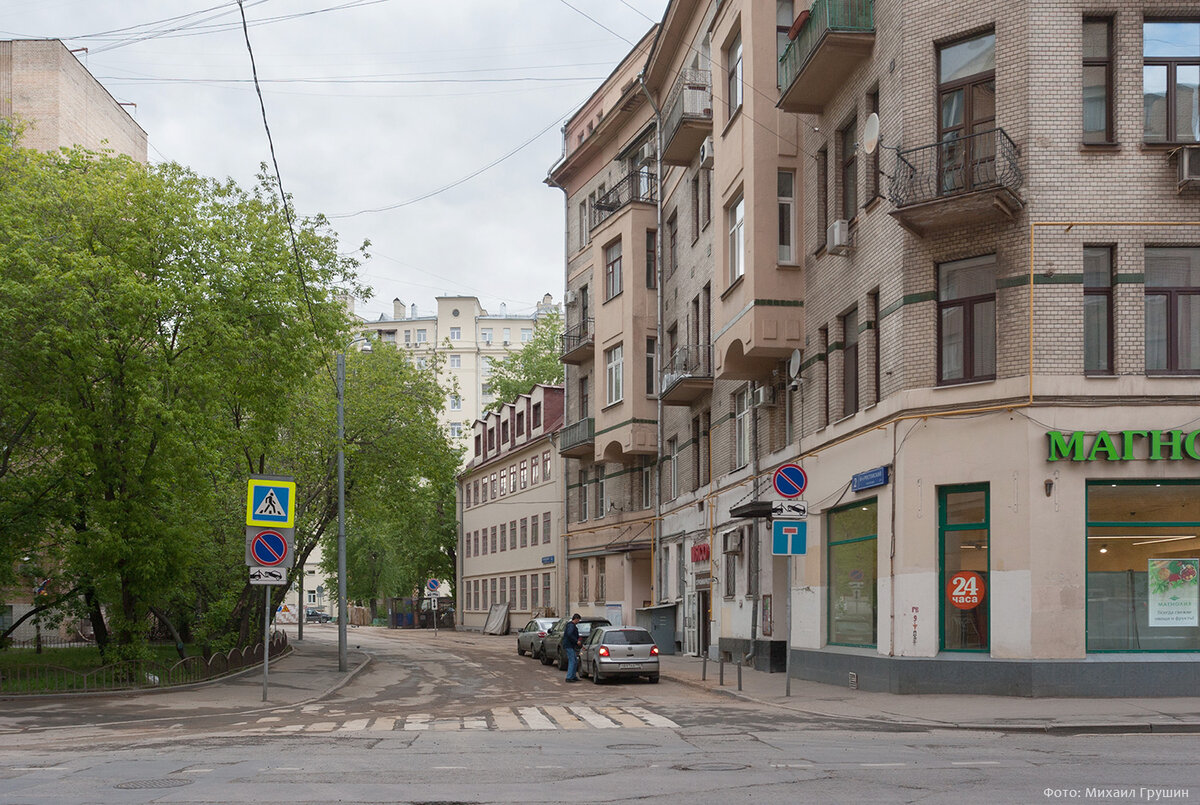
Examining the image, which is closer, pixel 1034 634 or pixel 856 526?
pixel 1034 634

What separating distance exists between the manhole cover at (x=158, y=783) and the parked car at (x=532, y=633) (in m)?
25.9

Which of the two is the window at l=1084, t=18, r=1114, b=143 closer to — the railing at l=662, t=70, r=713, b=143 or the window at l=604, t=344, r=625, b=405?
the railing at l=662, t=70, r=713, b=143

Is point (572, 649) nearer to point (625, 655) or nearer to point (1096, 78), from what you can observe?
point (625, 655)

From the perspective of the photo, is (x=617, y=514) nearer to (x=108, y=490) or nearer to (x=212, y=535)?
(x=212, y=535)

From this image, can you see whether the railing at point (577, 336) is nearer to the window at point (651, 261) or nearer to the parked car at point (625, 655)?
the window at point (651, 261)

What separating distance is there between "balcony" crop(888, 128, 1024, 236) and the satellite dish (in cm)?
52

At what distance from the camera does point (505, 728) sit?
1614 centimetres

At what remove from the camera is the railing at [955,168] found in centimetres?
1885

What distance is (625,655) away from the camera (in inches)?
1027

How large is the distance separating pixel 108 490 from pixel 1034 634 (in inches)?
687

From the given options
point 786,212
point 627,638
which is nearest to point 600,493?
point 627,638

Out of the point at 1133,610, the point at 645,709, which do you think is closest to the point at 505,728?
the point at 645,709

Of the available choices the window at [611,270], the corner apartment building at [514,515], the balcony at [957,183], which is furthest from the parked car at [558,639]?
the balcony at [957,183]

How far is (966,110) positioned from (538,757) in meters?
13.2
